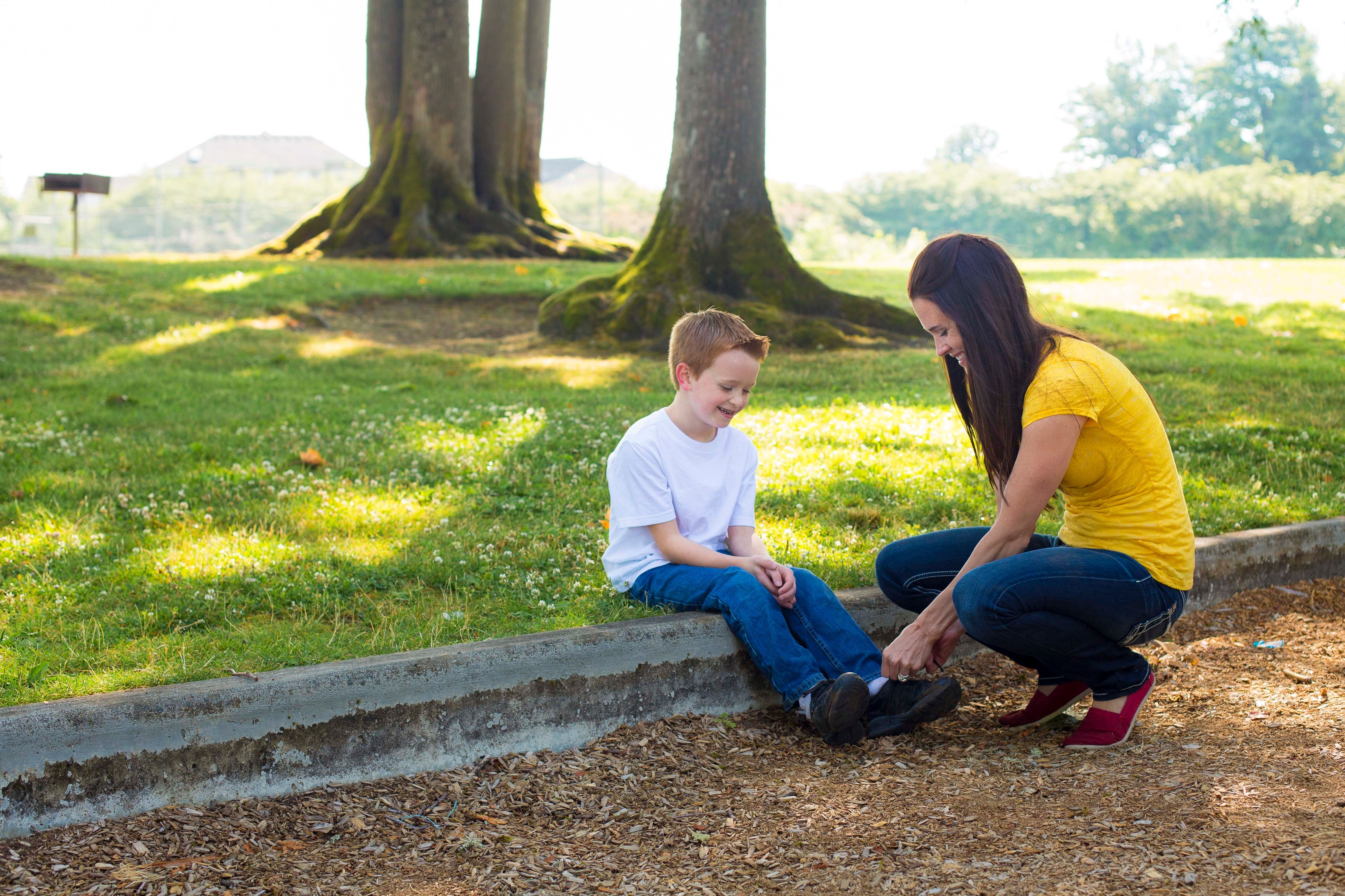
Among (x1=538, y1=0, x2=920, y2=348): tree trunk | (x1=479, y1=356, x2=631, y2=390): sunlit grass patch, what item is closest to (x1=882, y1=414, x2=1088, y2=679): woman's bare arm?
(x1=479, y1=356, x2=631, y2=390): sunlit grass patch

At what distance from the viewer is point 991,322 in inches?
130

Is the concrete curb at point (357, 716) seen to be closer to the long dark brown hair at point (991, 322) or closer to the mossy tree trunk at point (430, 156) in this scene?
the long dark brown hair at point (991, 322)

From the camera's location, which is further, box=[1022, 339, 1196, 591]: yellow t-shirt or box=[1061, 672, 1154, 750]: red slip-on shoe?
box=[1061, 672, 1154, 750]: red slip-on shoe

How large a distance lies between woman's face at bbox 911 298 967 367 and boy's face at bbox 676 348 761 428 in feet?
1.96

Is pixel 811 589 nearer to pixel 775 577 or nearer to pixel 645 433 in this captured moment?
pixel 775 577

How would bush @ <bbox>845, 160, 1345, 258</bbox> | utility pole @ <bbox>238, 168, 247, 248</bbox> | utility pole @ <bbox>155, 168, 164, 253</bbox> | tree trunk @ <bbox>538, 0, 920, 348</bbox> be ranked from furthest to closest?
utility pole @ <bbox>238, 168, 247, 248</bbox> → bush @ <bbox>845, 160, 1345, 258</bbox> → utility pole @ <bbox>155, 168, 164, 253</bbox> → tree trunk @ <bbox>538, 0, 920, 348</bbox>

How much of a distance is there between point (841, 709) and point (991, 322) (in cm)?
125

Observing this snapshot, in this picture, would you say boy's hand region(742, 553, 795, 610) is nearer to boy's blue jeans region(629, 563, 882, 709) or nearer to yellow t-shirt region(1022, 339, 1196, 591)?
boy's blue jeans region(629, 563, 882, 709)

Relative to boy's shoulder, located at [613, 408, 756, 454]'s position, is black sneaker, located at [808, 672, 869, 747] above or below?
below

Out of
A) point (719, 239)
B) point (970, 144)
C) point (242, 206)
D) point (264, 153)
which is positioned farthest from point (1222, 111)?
point (264, 153)

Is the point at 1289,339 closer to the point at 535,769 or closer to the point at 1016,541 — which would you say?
the point at 1016,541

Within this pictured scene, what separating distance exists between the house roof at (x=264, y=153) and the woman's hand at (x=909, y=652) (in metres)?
93.8

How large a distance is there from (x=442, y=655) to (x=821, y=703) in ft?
3.75

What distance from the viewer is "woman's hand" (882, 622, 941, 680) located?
344 centimetres
